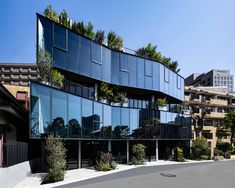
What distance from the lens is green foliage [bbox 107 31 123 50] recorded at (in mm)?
35519

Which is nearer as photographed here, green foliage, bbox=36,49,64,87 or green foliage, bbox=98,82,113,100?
green foliage, bbox=36,49,64,87

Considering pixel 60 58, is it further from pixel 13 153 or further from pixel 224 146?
pixel 224 146

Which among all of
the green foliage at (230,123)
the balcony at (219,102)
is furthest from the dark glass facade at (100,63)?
the balcony at (219,102)

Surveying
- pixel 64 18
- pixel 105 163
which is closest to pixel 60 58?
pixel 64 18

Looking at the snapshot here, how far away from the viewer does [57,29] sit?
26.4 m

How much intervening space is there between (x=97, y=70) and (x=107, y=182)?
13.4 m

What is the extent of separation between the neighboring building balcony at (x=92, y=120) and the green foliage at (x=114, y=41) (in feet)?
26.4

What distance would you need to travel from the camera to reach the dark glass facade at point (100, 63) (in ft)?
85.8

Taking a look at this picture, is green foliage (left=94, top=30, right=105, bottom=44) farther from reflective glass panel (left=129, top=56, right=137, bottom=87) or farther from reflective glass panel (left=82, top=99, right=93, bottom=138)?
reflective glass panel (left=82, top=99, right=93, bottom=138)

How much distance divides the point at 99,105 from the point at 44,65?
22.0ft

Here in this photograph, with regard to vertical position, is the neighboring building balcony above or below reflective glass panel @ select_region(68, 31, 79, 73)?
below

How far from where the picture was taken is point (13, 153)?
Answer: 57.5 feet

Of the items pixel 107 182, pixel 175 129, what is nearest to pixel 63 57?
pixel 107 182

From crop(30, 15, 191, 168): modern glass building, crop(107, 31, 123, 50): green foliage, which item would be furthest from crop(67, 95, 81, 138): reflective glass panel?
crop(107, 31, 123, 50): green foliage
